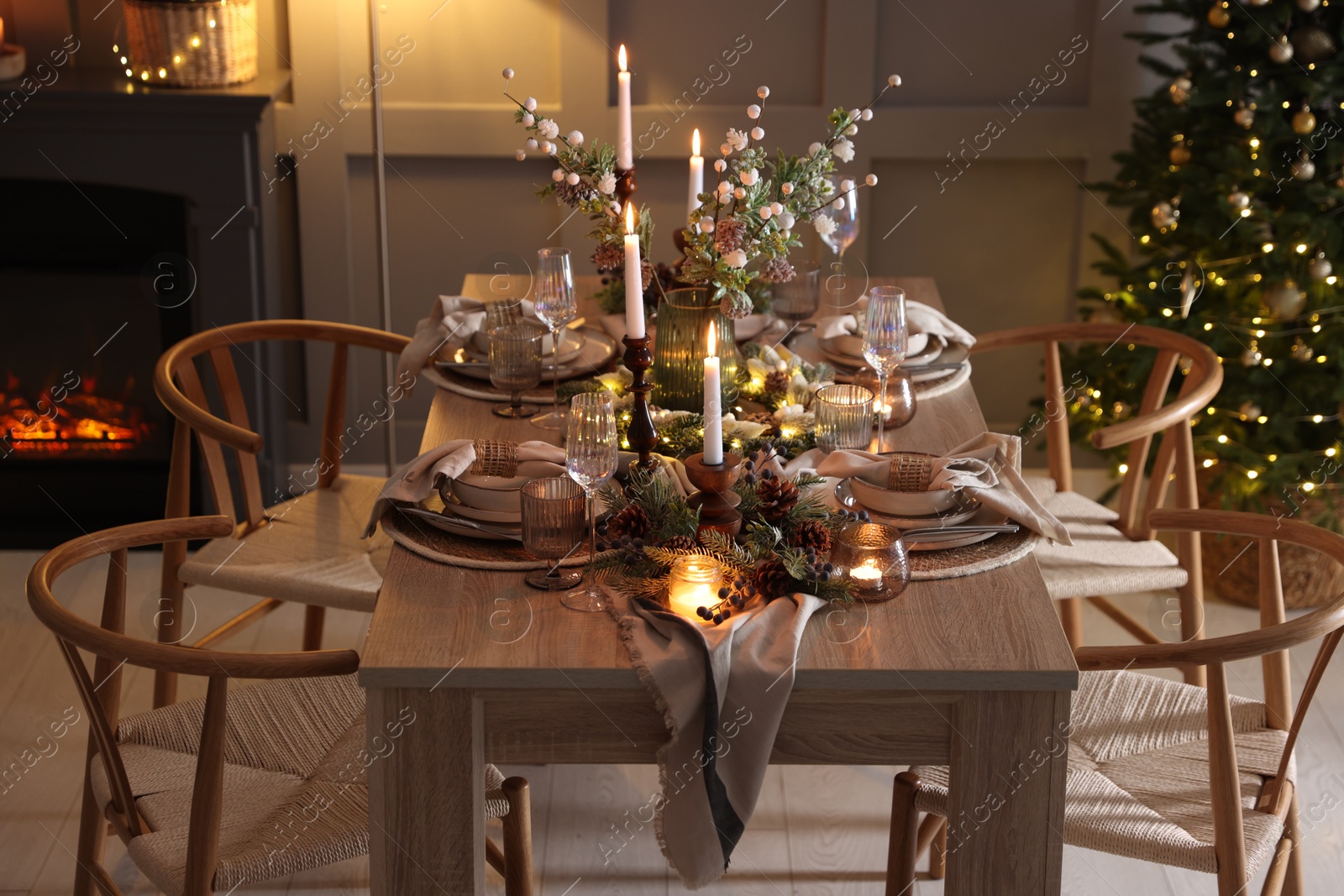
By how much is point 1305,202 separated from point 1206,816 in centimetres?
166

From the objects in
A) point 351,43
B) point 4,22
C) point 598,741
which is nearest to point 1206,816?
point 598,741

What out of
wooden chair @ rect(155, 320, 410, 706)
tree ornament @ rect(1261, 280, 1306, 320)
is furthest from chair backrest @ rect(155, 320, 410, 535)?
tree ornament @ rect(1261, 280, 1306, 320)

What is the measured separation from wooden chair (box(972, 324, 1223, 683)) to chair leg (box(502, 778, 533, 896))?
891mm

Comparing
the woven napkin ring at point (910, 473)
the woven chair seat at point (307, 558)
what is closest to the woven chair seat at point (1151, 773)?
the woven napkin ring at point (910, 473)

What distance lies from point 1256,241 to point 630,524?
1.91 metres

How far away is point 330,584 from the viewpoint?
85.4 inches

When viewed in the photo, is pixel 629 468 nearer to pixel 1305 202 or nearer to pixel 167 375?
pixel 167 375

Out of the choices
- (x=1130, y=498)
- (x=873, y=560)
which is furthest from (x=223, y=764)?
(x=1130, y=498)

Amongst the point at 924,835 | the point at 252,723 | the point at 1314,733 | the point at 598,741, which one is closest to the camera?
the point at 598,741

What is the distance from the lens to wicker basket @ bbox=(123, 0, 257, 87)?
10.3ft

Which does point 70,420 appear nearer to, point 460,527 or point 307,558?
point 307,558

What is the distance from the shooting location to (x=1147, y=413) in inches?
92.0

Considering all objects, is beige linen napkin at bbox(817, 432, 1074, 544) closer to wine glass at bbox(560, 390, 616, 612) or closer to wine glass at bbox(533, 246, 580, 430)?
wine glass at bbox(560, 390, 616, 612)

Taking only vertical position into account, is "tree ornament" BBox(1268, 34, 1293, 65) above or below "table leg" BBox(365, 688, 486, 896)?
above
